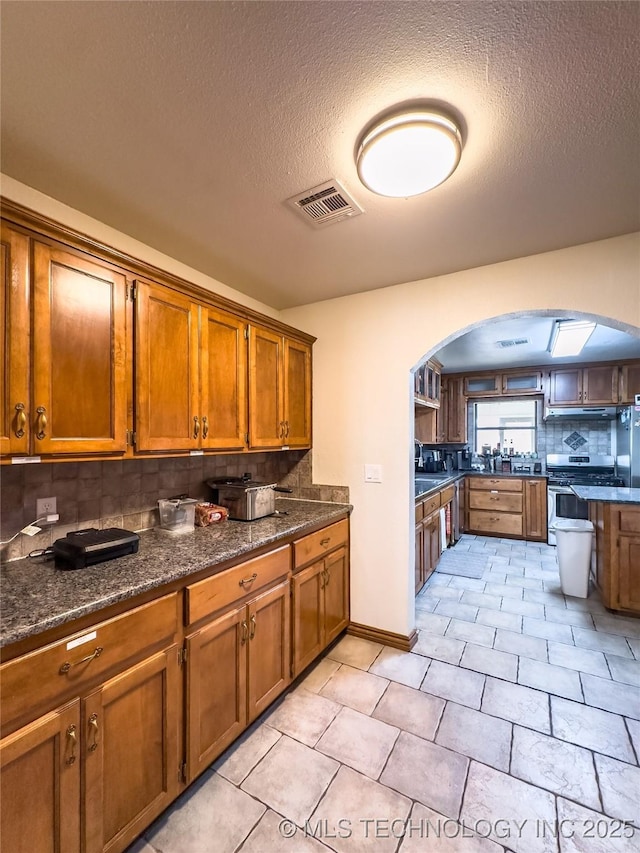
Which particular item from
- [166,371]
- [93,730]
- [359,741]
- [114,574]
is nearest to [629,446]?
[359,741]

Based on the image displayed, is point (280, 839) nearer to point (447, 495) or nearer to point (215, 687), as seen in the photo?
point (215, 687)

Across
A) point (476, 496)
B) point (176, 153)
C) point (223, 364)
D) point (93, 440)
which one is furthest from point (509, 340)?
point (93, 440)

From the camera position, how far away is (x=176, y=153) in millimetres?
1359

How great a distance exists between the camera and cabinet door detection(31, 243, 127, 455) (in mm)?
1352

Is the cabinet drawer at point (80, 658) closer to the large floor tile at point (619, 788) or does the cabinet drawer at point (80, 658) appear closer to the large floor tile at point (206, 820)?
the large floor tile at point (206, 820)

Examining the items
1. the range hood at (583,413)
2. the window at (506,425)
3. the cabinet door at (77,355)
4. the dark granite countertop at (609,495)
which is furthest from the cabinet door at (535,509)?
the cabinet door at (77,355)

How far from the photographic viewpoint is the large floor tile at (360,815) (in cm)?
133

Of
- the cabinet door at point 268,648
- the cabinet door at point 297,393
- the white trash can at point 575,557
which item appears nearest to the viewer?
the cabinet door at point 268,648

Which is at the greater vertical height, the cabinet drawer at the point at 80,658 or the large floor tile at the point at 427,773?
the cabinet drawer at the point at 80,658

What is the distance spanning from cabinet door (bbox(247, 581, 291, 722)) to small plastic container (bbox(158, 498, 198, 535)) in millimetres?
565

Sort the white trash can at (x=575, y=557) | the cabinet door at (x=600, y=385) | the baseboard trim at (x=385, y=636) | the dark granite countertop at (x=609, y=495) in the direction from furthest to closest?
the cabinet door at (x=600, y=385)
the white trash can at (x=575, y=557)
the dark granite countertop at (x=609, y=495)
the baseboard trim at (x=385, y=636)

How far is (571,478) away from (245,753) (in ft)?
17.4

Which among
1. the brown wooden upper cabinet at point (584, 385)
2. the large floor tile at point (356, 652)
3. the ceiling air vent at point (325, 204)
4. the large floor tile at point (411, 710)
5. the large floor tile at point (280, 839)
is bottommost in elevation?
the large floor tile at point (356, 652)

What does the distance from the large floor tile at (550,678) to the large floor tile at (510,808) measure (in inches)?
29.4
